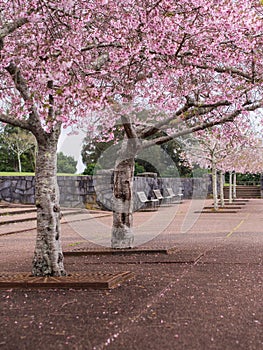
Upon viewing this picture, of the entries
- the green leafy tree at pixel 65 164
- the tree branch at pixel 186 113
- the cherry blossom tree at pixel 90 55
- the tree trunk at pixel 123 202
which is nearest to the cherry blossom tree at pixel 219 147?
the tree branch at pixel 186 113

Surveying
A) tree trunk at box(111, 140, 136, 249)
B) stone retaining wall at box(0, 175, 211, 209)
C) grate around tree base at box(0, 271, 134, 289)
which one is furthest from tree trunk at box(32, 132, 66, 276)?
stone retaining wall at box(0, 175, 211, 209)

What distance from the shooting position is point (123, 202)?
980cm

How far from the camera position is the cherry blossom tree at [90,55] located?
6.27m

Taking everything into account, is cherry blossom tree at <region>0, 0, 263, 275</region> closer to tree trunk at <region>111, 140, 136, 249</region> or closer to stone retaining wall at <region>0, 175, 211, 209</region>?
tree trunk at <region>111, 140, 136, 249</region>

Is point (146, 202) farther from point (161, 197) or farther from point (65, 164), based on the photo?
point (65, 164)

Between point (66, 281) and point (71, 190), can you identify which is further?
point (71, 190)

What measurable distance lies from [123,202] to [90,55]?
113 inches

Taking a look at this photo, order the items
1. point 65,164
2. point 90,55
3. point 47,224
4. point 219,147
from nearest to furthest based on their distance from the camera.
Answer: point 47,224, point 90,55, point 219,147, point 65,164

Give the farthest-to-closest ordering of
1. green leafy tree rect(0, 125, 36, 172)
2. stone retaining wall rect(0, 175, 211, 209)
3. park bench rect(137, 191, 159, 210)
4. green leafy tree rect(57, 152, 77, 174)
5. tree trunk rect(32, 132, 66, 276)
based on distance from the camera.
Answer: green leafy tree rect(0, 125, 36, 172), green leafy tree rect(57, 152, 77, 174), park bench rect(137, 191, 159, 210), stone retaining wall rect(0, 175, 211, 209), tree trunk rect(32, 132, 66, 276)

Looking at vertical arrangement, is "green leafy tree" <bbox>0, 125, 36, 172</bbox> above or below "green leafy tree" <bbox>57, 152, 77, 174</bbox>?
above

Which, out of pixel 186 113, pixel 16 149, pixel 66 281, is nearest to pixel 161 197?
pixel 16 149

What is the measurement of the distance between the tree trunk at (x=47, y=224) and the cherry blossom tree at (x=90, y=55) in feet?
0.04

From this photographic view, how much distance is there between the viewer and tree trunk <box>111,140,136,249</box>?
32.1ft

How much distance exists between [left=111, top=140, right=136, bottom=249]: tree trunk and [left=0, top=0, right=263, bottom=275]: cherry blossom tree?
39.9 inches
